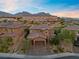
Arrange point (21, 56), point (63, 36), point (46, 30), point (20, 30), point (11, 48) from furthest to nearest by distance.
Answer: point (20, 30) < point (46, 30) < point (63, 36) < point (11, 48) < point (21, 56)

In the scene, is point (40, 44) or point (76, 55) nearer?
point (76, 55)

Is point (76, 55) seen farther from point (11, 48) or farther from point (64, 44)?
point (11, 48)

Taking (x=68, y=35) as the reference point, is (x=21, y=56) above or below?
below

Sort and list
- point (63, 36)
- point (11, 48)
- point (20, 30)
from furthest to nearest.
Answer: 1. point (20, 30)
2. point (63, 36)
3. point (11, 48)

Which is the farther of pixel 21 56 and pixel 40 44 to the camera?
pixel 40 44

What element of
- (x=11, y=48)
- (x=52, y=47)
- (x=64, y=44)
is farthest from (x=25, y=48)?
(x=64, y=44)

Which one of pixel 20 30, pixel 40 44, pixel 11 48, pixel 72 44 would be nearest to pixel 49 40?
pixel 40 44

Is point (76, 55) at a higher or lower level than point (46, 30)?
lower

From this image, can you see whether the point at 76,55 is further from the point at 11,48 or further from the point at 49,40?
the point at 11,48

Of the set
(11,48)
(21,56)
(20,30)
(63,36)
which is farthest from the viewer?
(20,30)
